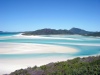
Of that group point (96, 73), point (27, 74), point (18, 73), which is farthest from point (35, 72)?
point (96, 73)

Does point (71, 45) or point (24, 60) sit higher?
point (24, 60)

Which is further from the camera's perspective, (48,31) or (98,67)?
(48,31)

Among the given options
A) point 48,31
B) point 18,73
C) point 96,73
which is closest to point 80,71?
point 96,73

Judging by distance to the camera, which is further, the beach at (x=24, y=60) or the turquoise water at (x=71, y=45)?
the turquoise water at (x=71, y=45)

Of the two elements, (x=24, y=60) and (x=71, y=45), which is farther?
(x=71, y=45)

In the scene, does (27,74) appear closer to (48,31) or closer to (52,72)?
(52,72)

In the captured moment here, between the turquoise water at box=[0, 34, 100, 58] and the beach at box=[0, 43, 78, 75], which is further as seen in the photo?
the turquoise water at box=[0, 34, 100, 58]

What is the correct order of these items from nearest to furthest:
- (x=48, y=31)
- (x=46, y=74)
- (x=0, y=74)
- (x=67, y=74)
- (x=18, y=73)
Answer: (x=67, y=74), (x=46, y=74), (x=18, y=73), (x=0, y=74), (x=48, y=31)

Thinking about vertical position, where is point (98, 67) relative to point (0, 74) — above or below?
above

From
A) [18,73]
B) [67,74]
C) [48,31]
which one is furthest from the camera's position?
[48,31]
